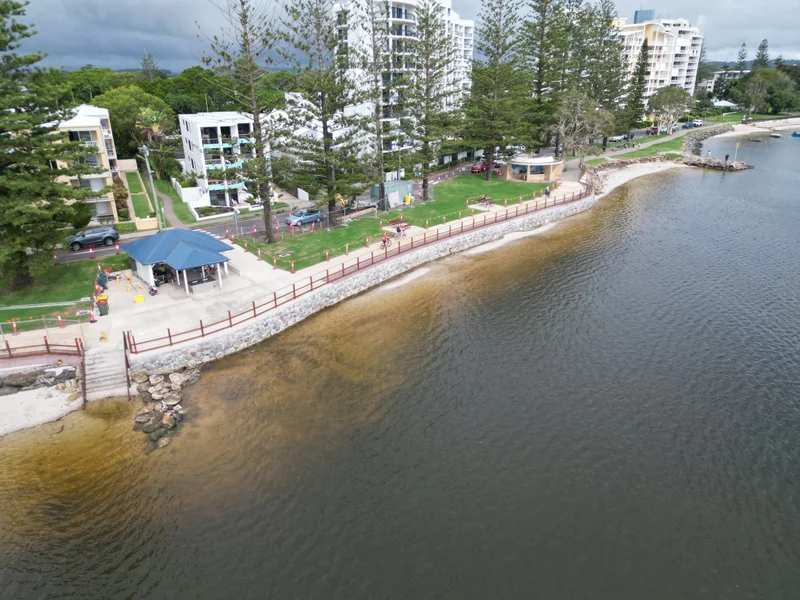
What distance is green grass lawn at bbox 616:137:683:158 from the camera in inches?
3376

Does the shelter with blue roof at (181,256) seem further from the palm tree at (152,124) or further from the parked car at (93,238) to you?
the palm tree at (152,124)

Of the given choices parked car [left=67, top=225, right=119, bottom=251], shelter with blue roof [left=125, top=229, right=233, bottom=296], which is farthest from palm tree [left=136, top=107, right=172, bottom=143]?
shelter with blue roof [left=125, top=229, right=233, bottom=296]

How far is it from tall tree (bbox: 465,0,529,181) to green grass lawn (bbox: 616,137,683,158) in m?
31.8

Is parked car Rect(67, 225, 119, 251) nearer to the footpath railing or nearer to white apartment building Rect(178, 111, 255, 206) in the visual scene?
white apartment building Rect(178, 111, 255, 206)

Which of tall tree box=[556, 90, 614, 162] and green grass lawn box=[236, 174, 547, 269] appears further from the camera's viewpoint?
tall tree box=[556, 90, 614, 162]

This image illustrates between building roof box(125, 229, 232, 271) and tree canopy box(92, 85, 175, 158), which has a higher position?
tree canopy box(92, 85, 175, 158)

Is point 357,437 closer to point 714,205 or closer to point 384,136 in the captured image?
point 384,136

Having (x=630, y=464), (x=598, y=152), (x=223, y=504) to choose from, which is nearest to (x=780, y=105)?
(x=598, y=152)

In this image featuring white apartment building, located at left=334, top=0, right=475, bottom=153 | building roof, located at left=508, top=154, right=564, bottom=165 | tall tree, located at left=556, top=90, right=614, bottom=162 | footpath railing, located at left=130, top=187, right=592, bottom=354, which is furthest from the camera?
tall tree, located at left=556, top=90, right=614, bottom=162

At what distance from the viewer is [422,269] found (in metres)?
40.2

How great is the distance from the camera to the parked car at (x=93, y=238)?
38812 mm

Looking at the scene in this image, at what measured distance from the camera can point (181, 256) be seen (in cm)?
3067

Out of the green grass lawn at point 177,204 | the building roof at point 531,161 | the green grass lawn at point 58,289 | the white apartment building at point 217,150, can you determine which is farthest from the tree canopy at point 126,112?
the building roof at point 531,161

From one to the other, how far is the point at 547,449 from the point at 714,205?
5289 centimetres
